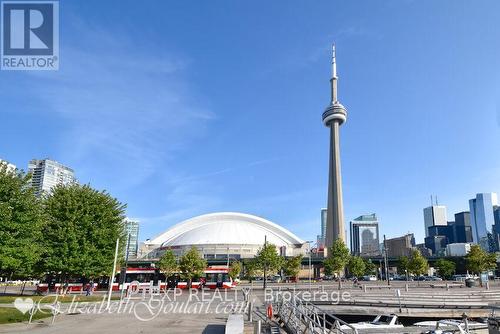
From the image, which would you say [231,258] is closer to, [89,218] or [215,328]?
[89,218]

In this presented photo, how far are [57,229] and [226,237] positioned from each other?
10940 cm

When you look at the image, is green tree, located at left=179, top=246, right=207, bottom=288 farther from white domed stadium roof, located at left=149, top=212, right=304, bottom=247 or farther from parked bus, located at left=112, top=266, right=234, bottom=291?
white domed stadium roof, located at left=149, top=212, right=304, bottom=247

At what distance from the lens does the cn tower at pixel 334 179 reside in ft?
520

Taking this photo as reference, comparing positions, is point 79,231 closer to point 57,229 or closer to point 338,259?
point 57,229

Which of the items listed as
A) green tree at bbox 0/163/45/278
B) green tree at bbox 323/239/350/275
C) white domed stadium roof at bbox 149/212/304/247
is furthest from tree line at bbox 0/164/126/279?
white domed stadium roof at bbox 149/212/304/247

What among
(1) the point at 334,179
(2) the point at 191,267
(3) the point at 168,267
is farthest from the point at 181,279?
(1) the point at 334,179

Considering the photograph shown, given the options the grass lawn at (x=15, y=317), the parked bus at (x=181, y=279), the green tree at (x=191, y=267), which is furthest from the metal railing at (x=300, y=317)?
the green tree at (x=191, y=267)

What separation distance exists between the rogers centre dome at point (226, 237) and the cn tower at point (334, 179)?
14.0 m

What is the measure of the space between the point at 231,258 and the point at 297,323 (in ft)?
374

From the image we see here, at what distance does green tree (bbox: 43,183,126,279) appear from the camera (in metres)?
39.0

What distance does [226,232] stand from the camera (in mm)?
151500

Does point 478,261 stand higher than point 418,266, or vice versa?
point 478,261

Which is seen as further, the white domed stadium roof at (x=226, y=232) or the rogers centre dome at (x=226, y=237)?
the white domed stadium roof at (x=226, y=232)

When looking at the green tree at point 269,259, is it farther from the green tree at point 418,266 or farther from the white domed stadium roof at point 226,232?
the white domed stadium roof at point 226,232
